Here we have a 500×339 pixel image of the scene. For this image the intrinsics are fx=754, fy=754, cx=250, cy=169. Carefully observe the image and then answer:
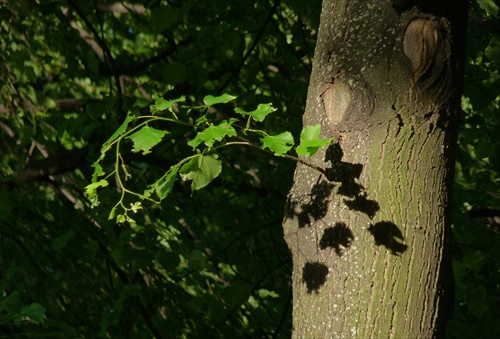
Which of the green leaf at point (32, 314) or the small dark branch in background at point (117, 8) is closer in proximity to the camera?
the green leaf at point (32, 314)

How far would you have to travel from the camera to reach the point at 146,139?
165 cm

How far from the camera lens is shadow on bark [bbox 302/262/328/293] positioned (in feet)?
5.31

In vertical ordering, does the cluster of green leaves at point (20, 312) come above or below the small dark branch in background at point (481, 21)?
below

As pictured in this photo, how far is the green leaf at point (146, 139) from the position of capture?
1631 millimetres

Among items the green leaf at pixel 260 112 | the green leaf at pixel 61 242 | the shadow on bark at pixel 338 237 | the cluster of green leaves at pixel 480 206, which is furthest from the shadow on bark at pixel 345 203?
the green leaf at pixel 61 242

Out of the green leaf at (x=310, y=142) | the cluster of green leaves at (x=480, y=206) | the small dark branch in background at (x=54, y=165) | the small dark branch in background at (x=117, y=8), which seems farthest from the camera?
the small dark branch in background at (x=117, y=8)

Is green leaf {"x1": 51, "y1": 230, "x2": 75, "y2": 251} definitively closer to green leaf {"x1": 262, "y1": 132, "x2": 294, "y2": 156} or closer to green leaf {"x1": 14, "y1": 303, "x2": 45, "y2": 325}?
green leaf {"x1": 14, "y1": 303, "x2": 45, "y2": 325}

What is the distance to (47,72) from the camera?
505 centimetres

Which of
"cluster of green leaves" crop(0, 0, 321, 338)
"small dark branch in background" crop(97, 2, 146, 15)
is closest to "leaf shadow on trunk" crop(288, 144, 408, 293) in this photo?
"cluster of green leaves" crop(0, 0, 321, 338)

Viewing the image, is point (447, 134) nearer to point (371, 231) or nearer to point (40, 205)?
point (371, 231)

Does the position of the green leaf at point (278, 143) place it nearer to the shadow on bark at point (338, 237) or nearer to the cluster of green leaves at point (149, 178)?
the shadow on bark at point (338, 237)

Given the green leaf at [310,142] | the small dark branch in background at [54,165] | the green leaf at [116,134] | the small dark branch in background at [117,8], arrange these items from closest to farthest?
the green leaf at [310,142] < the green leaf at [116,134] < the small dark branch in background at [54,165] < the small dark branch in background at [117,8]

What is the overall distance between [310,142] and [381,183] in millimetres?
181

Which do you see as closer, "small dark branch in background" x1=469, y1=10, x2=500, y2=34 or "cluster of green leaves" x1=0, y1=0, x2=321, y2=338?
"small dark branch in background" x1=469, y1=10, x2=500, y2=34
